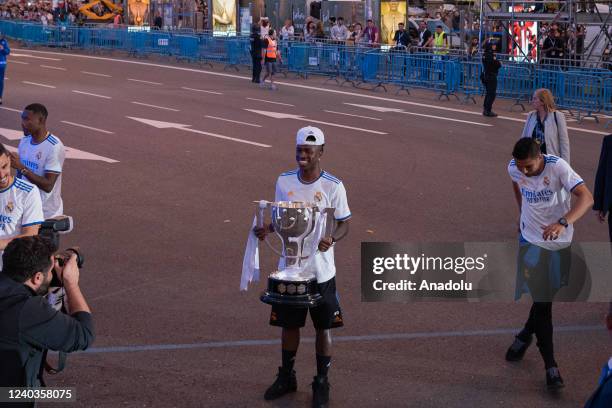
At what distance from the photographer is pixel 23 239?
4918 mm

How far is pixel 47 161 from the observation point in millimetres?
8758

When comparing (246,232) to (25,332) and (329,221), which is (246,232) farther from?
(25,332)

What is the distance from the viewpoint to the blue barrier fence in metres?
23.2

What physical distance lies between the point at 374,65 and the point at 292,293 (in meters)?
24.4

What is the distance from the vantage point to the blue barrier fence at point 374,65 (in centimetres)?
2319

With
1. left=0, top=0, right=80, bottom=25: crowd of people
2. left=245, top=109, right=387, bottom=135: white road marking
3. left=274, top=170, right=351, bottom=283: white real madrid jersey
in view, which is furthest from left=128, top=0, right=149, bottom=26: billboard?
left=274, top=170, right=351, bottom=283: white real madrid jersey

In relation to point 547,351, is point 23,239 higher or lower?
higher

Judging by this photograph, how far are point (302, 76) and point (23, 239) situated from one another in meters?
29.0

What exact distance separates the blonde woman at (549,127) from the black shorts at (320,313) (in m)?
5.14

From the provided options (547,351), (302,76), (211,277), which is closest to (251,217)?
(211,277)

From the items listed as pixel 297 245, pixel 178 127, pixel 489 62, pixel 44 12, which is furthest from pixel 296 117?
pixel 44 12

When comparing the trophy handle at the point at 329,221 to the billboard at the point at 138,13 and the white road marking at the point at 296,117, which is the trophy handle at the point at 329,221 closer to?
the white road marking at the point at 296,117

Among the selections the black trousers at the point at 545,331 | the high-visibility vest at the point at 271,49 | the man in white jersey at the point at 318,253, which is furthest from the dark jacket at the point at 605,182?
the high-visibility vest at the point at 271,49

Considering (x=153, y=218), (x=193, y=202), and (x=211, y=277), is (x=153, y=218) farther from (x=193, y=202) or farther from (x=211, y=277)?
(x=211, y=277)
